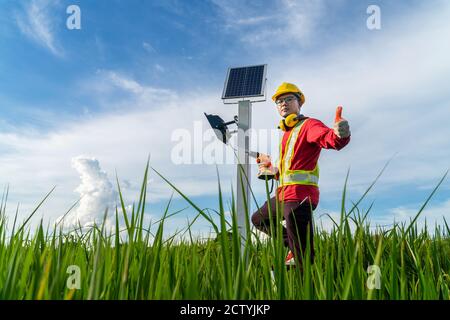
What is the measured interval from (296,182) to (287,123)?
635mm

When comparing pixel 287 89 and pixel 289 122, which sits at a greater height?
pixel 287 89

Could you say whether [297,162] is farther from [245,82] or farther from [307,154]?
[245,82]

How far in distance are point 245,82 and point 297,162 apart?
2.30 metres

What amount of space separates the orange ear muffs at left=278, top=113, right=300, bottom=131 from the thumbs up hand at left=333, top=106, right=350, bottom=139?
2.99 ft

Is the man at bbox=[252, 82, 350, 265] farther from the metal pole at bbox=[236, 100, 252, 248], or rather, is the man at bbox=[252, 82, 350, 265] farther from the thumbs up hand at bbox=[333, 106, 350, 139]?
the metal pole at bbox=[236, 100, 252, 248]

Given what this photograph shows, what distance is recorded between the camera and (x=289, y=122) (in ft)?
12.5

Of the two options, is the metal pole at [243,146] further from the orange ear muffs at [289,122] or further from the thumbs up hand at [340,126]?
the thumbs up hand at [340,126]

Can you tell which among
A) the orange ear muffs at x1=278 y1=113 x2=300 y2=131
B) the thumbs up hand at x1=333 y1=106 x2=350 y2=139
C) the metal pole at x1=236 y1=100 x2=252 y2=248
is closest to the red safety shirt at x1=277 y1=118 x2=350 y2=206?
the orange ear muffs at x1=278 y1=113 x2=300 y2=131

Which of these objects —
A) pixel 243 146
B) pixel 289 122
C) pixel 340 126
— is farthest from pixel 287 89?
pixel 340 126

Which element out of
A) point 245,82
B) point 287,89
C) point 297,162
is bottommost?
point 297,162

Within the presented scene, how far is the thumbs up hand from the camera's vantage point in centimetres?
284
